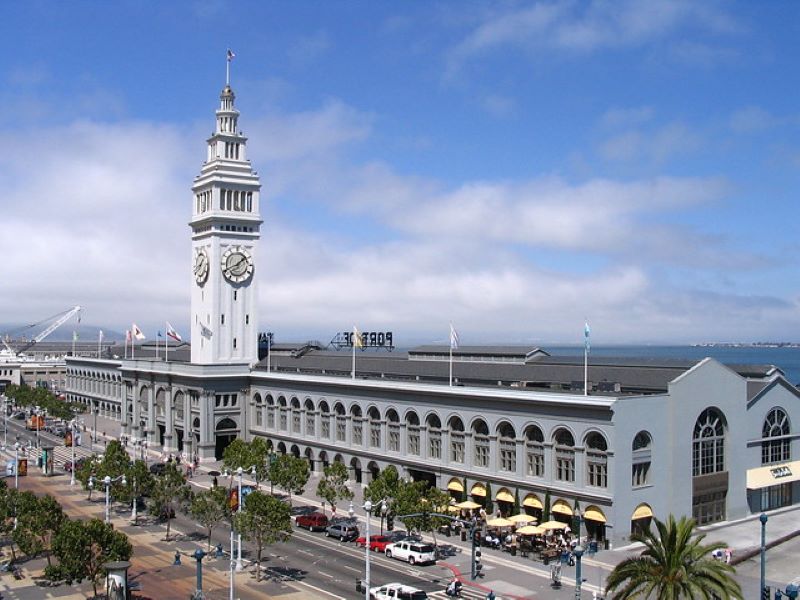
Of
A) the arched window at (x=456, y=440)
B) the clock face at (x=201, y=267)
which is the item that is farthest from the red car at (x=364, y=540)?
the clock face at (x=201, y=267)

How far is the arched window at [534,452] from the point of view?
243ft

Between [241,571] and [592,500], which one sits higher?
[592,500]

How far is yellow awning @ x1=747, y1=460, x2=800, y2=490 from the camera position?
78.7 metres

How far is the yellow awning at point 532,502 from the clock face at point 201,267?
61731 mm

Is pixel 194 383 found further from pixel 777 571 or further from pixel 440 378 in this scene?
pixel 777 571

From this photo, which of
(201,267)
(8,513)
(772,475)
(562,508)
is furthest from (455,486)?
(201,267)

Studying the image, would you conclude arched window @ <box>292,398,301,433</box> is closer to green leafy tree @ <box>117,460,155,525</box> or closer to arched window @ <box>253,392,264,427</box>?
arched window @ <box>253,392,264,427</box>

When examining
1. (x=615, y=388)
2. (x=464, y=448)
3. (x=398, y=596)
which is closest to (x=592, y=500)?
(x=615, y=388)

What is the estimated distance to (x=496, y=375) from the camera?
284ft

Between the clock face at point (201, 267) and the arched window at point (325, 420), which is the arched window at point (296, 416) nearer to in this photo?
the arched window at point (325, 420)

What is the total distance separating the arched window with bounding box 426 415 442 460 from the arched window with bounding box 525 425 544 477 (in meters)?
11.7

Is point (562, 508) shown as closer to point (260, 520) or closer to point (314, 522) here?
point (314, 522)

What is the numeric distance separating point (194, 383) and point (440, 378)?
40.4 m

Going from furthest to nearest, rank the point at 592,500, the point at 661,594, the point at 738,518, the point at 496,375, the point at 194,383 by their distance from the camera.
→ the point at 194,383 < the point at 496,375 < the point at 738,518 < the point at 592,500 < the point at 661,594
